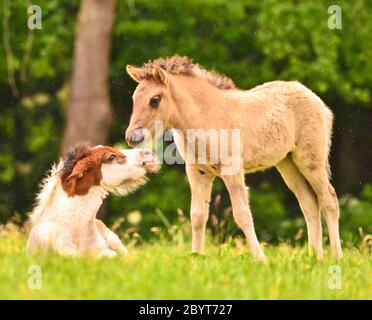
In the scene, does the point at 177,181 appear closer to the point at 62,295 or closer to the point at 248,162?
the point at 248,162

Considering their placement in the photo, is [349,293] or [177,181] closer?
[349,293]

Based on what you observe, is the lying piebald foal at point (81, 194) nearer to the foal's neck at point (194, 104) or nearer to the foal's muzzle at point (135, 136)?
the foal's muzzle at point (135, 136)

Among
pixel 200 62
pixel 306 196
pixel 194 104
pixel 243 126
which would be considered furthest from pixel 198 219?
pixel 200 62

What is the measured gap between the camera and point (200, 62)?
16.6 metres

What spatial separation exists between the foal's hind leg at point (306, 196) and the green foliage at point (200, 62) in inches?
234

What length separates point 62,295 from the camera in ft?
19.0

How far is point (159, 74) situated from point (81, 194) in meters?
1.34

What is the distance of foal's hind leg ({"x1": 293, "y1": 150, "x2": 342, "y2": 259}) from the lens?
8945 mm

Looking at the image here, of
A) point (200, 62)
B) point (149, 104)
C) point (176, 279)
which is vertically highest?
point (200, 62)

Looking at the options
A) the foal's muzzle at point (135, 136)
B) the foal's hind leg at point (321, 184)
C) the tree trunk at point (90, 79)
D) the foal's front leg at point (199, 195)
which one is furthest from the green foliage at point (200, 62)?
the foal's muzzle at point (135, 136)

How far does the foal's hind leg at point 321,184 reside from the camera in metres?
8.95

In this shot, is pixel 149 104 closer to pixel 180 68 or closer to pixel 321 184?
pixel 180 68

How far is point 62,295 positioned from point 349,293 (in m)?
2.19
